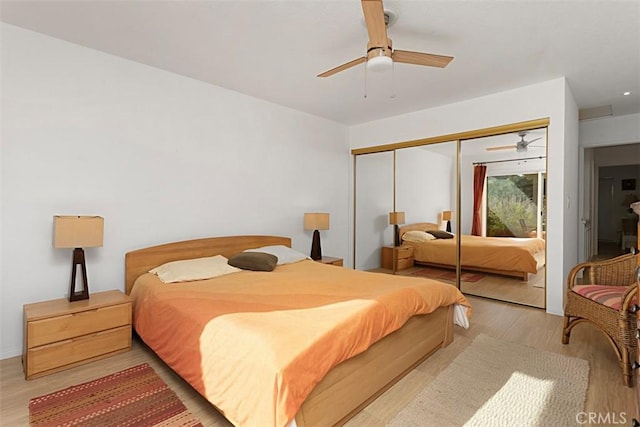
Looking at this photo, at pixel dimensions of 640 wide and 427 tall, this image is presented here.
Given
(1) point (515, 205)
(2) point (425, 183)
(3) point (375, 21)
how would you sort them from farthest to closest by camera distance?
(2) point (425, 183), (1) point (515, 205), (3) point (375, 21)

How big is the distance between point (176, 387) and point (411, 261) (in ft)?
12.1

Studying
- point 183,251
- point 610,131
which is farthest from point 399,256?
point 610,131

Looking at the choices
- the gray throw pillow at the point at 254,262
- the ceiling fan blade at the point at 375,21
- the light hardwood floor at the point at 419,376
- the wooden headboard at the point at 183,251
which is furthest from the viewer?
the gray throw pillow at the point at 254,262

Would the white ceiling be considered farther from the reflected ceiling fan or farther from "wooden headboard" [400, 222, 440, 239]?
"wooden headboard" [400, 222, 440, 239]

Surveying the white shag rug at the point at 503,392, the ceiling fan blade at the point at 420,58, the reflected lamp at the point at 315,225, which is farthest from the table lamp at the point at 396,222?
the ceiling fan blade at the point at 420,58

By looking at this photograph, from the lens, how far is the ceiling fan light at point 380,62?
206 cm

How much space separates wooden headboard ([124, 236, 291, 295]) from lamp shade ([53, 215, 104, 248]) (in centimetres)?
48

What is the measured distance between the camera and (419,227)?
15.7ft

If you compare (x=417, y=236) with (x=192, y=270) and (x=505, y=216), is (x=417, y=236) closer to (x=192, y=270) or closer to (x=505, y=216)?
(x=505, y=216)

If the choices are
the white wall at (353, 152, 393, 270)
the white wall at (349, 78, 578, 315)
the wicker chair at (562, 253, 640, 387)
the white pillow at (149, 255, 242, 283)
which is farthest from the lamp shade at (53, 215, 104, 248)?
the white wall at (349, 78, 578, 315)

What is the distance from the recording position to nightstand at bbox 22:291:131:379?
2197 millimetres

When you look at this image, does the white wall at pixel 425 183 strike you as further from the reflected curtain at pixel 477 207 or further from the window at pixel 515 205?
the window at pixel 515 205

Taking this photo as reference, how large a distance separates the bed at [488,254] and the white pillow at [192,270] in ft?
9.38

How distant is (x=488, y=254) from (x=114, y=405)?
423cm
